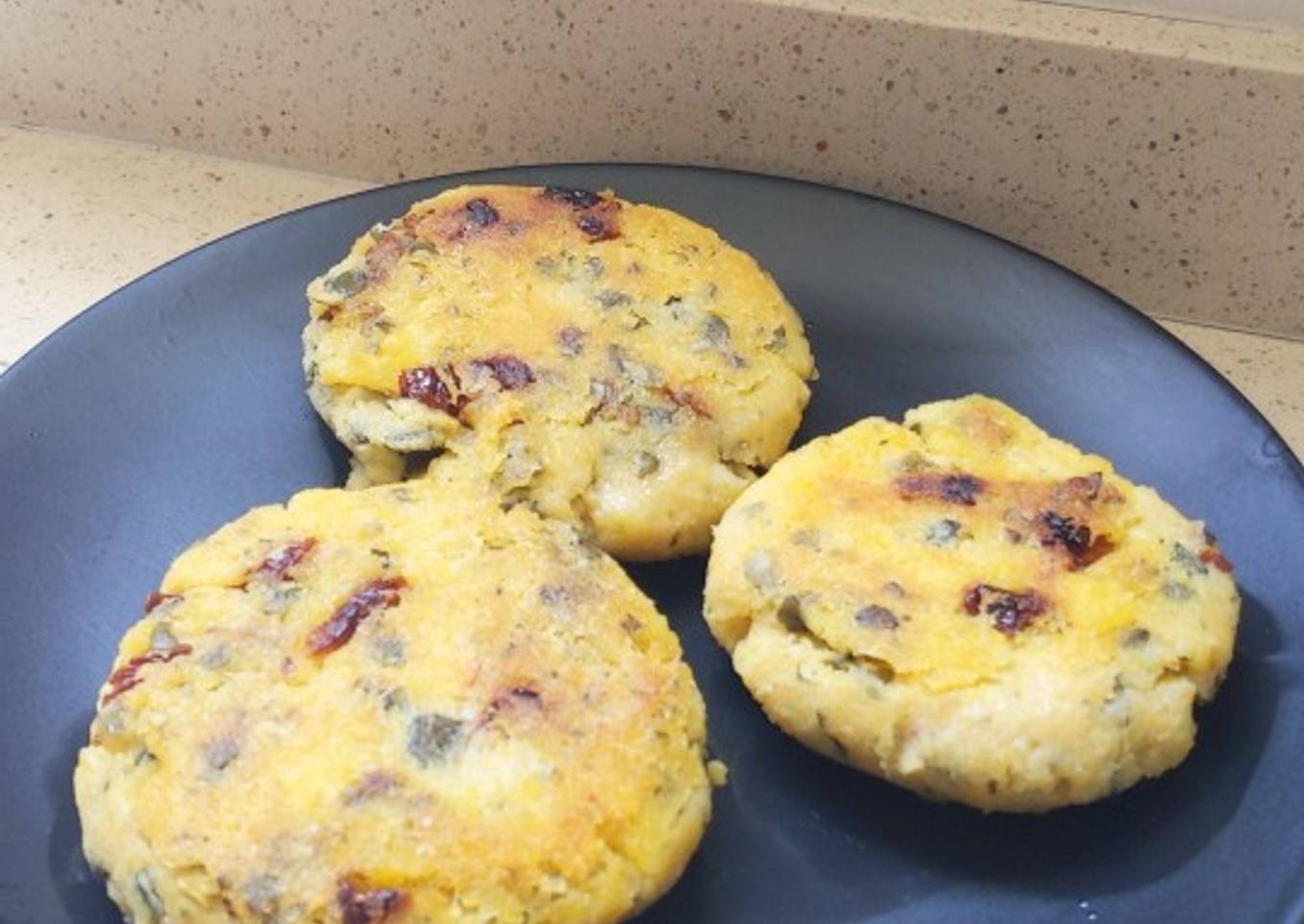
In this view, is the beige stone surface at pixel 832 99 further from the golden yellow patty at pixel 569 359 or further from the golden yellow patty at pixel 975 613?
the golden yellow patty at pixel 975 613

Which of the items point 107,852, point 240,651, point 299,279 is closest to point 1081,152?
Answer: point 299,279

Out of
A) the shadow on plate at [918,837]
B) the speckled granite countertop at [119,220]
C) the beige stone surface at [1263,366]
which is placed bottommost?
the shadow on plate at [918,837]

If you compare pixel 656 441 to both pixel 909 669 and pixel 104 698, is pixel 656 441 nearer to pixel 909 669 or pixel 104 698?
pixel 909 669

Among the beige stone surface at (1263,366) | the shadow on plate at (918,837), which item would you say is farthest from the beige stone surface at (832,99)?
the shadow on plate at (918,837)

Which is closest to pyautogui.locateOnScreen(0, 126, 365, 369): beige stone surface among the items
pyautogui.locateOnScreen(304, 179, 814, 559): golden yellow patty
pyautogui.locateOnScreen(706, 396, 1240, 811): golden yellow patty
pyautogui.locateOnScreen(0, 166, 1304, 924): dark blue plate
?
pyautogui.locateOnScreen(0, 166, 1304, 924): dark blue plate

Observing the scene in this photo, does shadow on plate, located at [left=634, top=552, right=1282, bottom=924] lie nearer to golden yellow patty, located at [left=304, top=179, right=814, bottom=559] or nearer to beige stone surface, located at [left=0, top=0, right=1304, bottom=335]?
golden yellow patty, located at [left=304, top=179, right=814, bottom=559]

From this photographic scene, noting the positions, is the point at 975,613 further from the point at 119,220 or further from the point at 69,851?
the point at 119,220

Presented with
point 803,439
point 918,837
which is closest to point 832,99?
point 803,439
